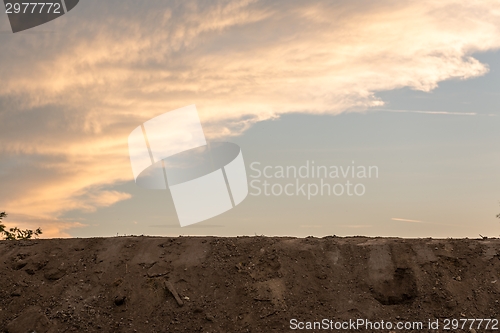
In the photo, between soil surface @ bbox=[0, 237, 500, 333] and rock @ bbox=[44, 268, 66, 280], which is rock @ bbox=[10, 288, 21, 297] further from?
rock @ bbox=[44, 268, 66, 280]

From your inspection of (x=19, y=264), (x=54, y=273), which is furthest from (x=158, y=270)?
(x=19, y=264)

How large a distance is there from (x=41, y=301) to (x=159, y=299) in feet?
12.9

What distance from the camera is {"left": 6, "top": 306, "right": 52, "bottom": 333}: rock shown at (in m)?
14.8

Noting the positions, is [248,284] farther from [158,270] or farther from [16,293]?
[16,293]

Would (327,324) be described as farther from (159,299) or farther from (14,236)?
(14,236)

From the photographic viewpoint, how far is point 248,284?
15453 millimetres

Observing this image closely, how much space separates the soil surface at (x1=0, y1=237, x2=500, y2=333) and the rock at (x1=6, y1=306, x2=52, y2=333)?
0.10 ft

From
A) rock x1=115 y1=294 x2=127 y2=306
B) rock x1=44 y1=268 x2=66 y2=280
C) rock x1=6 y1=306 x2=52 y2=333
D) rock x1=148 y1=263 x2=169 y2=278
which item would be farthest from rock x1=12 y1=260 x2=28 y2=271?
rock x1=148 y1=263 x2=169 y2=278

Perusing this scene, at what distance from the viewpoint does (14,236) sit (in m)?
26.4

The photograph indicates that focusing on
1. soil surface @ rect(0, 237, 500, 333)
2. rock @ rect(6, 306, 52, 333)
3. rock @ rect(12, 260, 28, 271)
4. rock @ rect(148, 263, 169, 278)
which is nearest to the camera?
soil surface @ rect(0, 237, 500, 333)

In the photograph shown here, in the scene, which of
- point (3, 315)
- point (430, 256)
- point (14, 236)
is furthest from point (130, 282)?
point (14, 236)

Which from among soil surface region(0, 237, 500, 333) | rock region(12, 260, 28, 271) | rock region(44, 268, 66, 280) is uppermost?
rock region(12, 260, 28, 271)

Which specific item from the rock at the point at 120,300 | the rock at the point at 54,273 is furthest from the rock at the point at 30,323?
the rock at the point at 120,300

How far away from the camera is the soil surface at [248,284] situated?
14.4 metres
